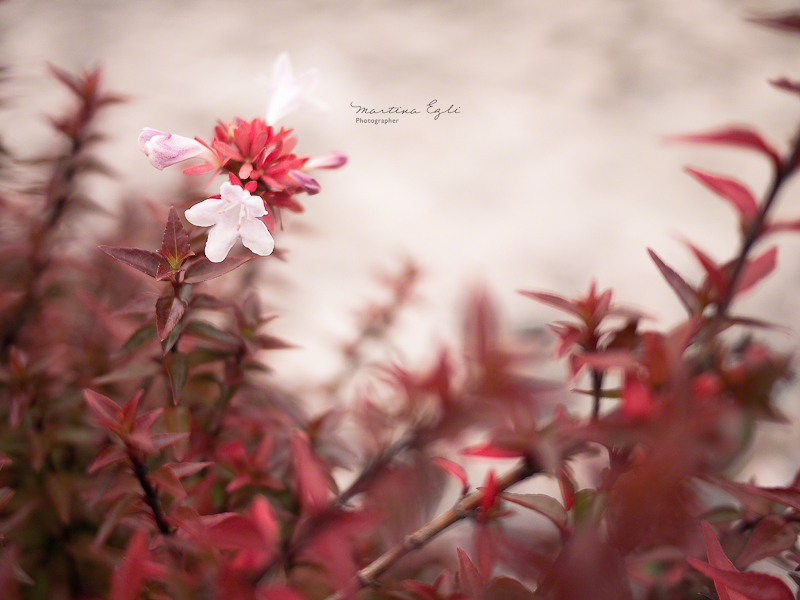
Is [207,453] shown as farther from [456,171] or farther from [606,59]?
[606,59]

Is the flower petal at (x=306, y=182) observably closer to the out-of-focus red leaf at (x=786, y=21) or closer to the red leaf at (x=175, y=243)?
the red leaf at (x=175, y=243)

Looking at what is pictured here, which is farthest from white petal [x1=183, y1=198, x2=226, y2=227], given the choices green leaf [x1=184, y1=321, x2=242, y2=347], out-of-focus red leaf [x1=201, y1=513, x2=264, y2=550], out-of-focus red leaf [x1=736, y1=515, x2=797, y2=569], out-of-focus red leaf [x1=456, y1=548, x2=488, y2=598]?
out-of-focus red leaf [x1=736, y1=515, x2=797, y2=569]

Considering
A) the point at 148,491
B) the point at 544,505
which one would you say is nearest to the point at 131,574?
the point at 148,491

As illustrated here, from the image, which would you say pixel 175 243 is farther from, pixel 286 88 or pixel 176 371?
pixel 286 88

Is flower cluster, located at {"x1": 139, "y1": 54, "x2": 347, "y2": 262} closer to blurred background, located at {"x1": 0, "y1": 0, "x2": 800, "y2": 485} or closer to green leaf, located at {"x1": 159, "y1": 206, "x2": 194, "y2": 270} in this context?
green leaf, located at {"x1": 159, "y1": 206, "x2": 194, "y2": 270}

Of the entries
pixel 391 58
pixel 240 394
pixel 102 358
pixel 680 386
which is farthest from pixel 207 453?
pixel 391 58

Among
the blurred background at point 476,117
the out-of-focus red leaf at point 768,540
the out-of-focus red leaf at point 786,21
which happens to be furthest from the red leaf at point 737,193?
the blurred background at point 476,117

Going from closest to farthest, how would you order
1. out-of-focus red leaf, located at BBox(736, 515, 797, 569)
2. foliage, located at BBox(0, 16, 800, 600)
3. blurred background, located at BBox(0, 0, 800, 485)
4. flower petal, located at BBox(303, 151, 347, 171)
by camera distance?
foliage, located at BBox(0, 16, 800, 600)
out-of-focus red leaf, located at BBox(736, 515, 797, 569)
flower petal, located at BBox(303, 151, 347, 171)
blurred background, located at BBox(0, 0, 800, 485)

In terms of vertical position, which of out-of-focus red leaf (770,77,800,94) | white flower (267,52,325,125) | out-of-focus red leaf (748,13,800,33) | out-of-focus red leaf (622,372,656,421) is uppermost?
out-of-focus red leaf (748,13,800,33)
